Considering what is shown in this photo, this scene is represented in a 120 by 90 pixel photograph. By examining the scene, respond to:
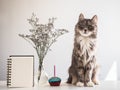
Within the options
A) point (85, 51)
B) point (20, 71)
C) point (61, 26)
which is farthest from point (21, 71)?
point (61, 26)

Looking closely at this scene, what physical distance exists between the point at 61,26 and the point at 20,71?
90 cm

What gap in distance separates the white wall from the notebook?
2.34 ft

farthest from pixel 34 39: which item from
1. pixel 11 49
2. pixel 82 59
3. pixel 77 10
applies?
pixel 77 10

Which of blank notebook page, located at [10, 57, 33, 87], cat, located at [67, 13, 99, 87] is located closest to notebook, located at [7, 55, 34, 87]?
blank notebook page, located at [10, 57, 33, 87]

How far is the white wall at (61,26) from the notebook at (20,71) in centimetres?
71

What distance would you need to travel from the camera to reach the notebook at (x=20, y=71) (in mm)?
1425

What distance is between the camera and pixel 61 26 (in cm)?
219

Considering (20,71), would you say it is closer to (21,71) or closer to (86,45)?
(21,71)

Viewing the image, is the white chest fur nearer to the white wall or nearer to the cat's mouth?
the cat's mouth

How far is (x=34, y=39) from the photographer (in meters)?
1.61

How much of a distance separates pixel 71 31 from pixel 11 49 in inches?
26.2

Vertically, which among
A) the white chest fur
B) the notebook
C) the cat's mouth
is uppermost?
the cat's mouth

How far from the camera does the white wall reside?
2160 mm

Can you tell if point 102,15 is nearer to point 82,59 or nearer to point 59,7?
point 59,7
